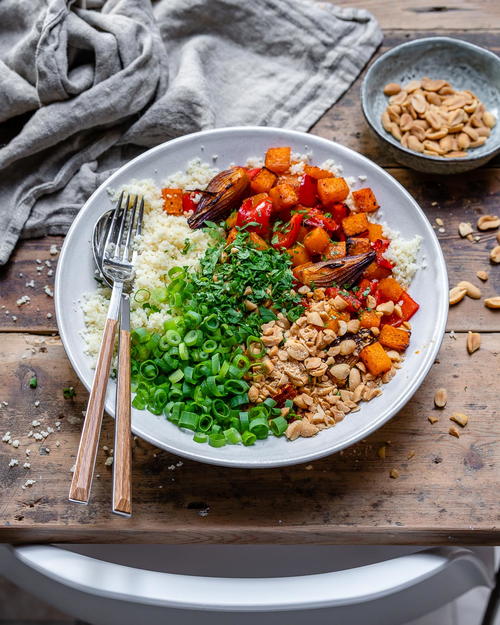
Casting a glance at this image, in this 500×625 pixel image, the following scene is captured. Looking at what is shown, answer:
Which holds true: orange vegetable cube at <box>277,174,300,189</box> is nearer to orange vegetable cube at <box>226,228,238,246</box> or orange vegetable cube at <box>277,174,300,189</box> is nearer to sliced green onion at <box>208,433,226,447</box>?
orange vegetable cube at <box>226,228,238,246</box>

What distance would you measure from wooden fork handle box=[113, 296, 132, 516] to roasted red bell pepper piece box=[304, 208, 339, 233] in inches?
19.9

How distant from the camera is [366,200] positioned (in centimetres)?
166

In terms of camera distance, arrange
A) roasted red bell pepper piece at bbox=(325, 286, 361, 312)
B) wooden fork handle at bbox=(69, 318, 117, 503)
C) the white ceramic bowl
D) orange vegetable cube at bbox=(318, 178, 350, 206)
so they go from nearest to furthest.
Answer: wooden fork handle at bbox=(69, 318, 117, 503), the white ceramic bowl, roasted red bell pepper piece at bbox=(325, 286, 361, 312), orange vegetable cube at bbox=(318, 178, 350, 206)

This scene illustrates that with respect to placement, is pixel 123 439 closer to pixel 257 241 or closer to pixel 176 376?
pixel 176 376

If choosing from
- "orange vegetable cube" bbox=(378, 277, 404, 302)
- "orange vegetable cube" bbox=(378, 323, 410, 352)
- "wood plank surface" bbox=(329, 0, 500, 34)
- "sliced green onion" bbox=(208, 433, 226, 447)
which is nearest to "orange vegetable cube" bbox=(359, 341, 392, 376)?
"orange vegetable cube" bbox=(378, 323, 410, 352)

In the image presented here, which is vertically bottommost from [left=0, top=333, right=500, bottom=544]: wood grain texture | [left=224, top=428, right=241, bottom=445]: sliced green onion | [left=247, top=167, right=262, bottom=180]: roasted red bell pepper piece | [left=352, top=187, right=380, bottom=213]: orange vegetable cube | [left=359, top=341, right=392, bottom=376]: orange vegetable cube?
[left=0, top=333, right=500, bottom=544]: wood grain texture

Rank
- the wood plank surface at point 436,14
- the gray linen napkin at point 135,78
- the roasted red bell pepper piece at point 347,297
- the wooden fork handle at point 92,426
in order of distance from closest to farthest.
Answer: the wooden fork handle at point 92,426
the roasted red bell pepper piece at point 347,297
the gray linen napkin at point 135,78
the wood plank surface at point 436,14

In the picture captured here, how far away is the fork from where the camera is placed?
1.26m

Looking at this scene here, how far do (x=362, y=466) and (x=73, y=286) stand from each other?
80cm

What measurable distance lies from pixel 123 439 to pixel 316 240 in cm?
64

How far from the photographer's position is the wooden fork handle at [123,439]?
1.26 m

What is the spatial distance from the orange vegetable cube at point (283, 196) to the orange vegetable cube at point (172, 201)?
0.24 metres

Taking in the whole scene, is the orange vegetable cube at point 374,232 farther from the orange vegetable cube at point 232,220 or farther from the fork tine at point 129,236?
the fork tine at point 129,236

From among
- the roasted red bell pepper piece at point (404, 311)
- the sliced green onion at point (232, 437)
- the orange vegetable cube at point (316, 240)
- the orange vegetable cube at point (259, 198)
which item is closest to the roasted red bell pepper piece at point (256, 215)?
the orange vegetable cube at point (259, 198)
